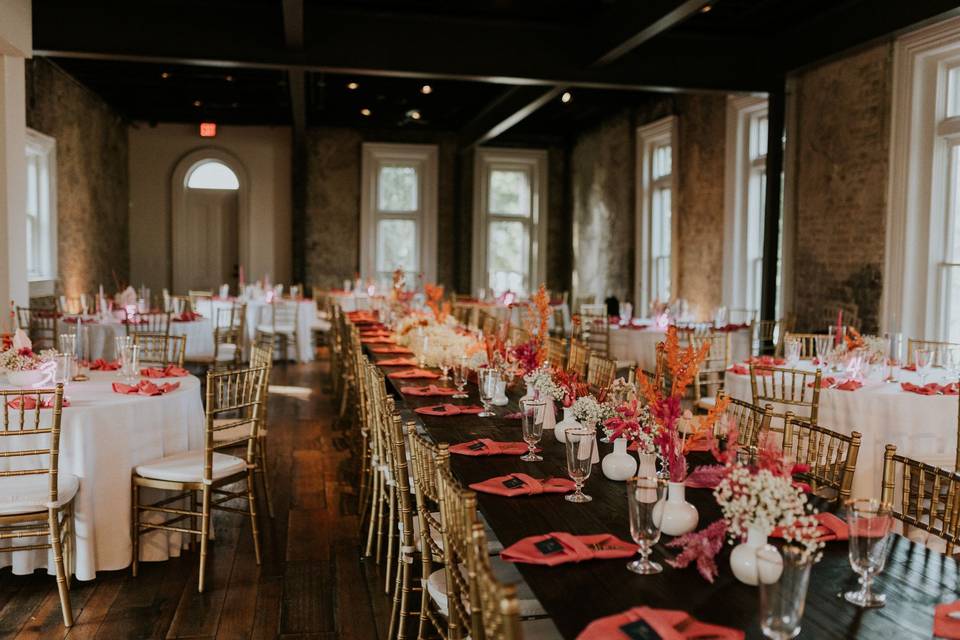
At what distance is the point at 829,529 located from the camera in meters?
2.42

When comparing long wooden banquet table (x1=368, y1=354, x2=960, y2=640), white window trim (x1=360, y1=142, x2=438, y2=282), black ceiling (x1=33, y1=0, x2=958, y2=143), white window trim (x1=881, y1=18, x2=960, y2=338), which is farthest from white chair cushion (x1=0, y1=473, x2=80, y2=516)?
white window trim (x1=360, y1=142, x2=438, y2=282)

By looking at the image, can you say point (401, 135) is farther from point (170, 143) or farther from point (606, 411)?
point (606, 411)

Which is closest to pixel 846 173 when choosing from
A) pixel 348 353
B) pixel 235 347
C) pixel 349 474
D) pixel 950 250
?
pixel 950 250

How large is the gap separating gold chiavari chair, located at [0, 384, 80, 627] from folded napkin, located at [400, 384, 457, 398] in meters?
1.73

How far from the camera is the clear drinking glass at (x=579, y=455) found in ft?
8.81

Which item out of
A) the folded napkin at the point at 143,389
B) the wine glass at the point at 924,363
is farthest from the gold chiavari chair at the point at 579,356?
the folded napkin at the point at 143,389

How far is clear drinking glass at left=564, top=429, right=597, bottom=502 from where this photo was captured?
2686mm

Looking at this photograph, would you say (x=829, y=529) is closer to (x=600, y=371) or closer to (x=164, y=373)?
(x=600, y=371)

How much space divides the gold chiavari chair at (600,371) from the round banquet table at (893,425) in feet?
4.59

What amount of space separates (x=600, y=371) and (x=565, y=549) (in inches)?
120

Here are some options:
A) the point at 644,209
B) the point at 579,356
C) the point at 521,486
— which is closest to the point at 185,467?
the point at 521,486

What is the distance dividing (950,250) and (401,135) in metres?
10.9

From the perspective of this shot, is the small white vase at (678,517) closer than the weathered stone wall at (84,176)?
Yes

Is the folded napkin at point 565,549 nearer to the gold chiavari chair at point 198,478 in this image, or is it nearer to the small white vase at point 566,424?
the small white vase at point 566,424
